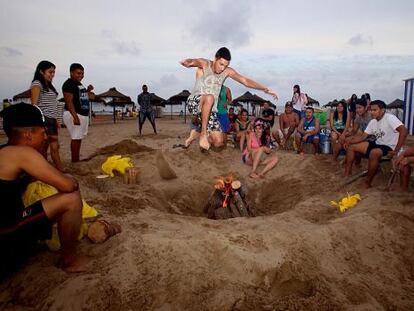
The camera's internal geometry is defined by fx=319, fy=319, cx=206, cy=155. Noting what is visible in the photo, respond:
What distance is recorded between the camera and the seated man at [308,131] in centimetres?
771

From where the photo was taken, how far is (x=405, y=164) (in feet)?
14.3

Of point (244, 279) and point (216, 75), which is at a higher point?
point (216, 75)

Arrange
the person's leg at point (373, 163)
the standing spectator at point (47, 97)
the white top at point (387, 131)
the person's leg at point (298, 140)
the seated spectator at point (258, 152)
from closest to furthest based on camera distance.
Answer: the standing spectator at point (47, 97) → the person's leg at point (373, 163) → the white top at point (387, 131) → the seated spectator at point (258, 152) → the person's leg at point (298, 140)

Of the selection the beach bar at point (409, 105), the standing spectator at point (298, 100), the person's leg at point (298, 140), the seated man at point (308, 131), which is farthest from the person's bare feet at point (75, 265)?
the beach bar at point (409, 105)

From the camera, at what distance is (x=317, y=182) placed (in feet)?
19.4

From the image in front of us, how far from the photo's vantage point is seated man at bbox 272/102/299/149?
8.71m

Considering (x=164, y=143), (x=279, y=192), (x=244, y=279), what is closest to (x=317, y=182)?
(x=279, y=192)

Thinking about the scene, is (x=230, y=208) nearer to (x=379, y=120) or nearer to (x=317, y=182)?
(x=317, y=182)

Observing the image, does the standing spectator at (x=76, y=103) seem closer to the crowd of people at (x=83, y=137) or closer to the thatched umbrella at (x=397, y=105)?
the crowd of people at (x=83, y=137)

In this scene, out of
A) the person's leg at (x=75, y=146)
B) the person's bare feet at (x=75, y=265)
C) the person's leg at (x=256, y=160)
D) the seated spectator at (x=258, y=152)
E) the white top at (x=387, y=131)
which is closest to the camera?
the person's bare feet at (x=75, y=265)

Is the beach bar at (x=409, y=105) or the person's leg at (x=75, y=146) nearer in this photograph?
the person's leg at (x=75, y=146)

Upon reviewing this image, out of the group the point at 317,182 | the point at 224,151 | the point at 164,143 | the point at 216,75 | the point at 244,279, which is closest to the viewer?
the point at 244,279

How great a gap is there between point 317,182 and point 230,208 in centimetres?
186

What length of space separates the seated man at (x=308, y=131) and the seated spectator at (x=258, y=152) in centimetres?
106
